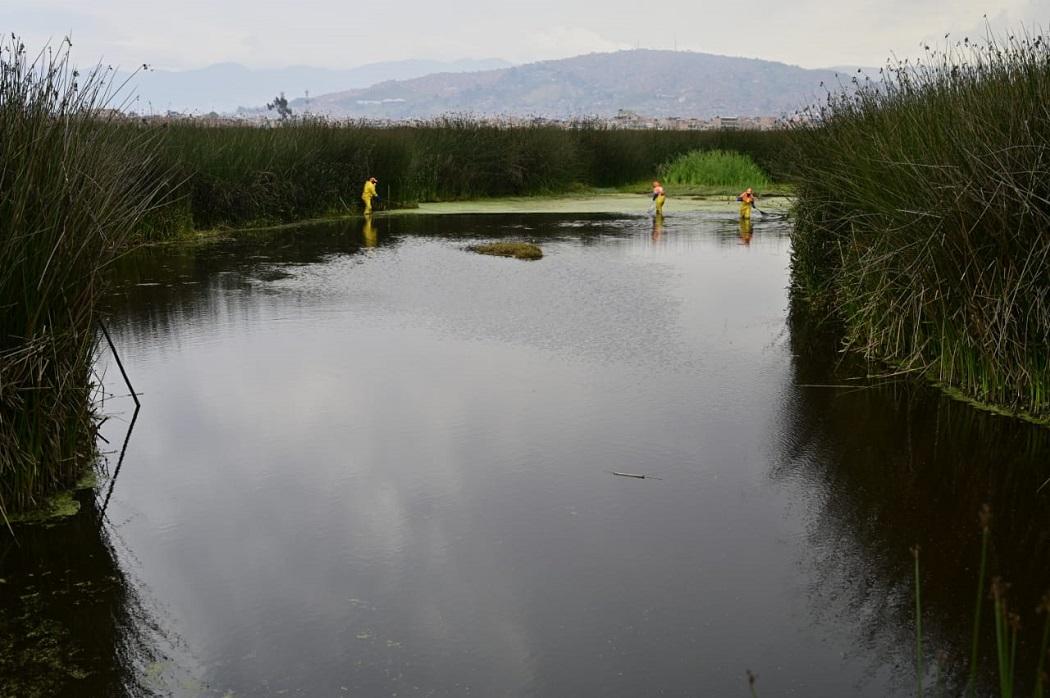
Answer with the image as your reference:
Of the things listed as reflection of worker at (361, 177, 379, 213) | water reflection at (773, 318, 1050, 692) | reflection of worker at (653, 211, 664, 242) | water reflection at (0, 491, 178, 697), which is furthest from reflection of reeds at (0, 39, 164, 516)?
reflection of worker at (361, 177, 379, 213)

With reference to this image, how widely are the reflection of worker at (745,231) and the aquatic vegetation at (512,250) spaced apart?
9.84 ft

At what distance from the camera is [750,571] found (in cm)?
375

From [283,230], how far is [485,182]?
636cm

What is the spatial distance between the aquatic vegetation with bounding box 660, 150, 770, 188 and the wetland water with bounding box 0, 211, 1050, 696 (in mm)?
14943

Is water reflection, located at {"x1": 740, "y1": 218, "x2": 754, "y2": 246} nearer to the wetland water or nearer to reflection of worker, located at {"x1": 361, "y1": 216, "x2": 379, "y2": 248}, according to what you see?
reflection of worker, located at {"x1": 361, "y1": 216, "x2": 379, "y2": 248}

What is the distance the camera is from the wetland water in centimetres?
319

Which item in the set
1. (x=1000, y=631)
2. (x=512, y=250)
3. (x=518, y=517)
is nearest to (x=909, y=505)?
(x=518, y=517)

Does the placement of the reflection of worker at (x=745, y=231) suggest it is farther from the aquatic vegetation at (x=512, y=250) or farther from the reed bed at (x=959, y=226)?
the reed bed at (x=959, y=226)

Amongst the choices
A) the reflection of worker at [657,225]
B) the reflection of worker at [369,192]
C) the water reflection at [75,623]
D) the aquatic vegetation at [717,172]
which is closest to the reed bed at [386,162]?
the reflection of worker at [369,192]

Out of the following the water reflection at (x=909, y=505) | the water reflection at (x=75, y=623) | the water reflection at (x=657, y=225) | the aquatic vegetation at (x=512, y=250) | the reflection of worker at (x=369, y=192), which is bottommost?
the water reflection at (x=75, y=623)

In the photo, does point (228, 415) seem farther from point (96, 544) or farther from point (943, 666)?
point (943, 666)

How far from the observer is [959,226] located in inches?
214

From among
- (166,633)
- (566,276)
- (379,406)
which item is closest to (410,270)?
(566,276)

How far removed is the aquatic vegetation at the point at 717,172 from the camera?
2236cm
